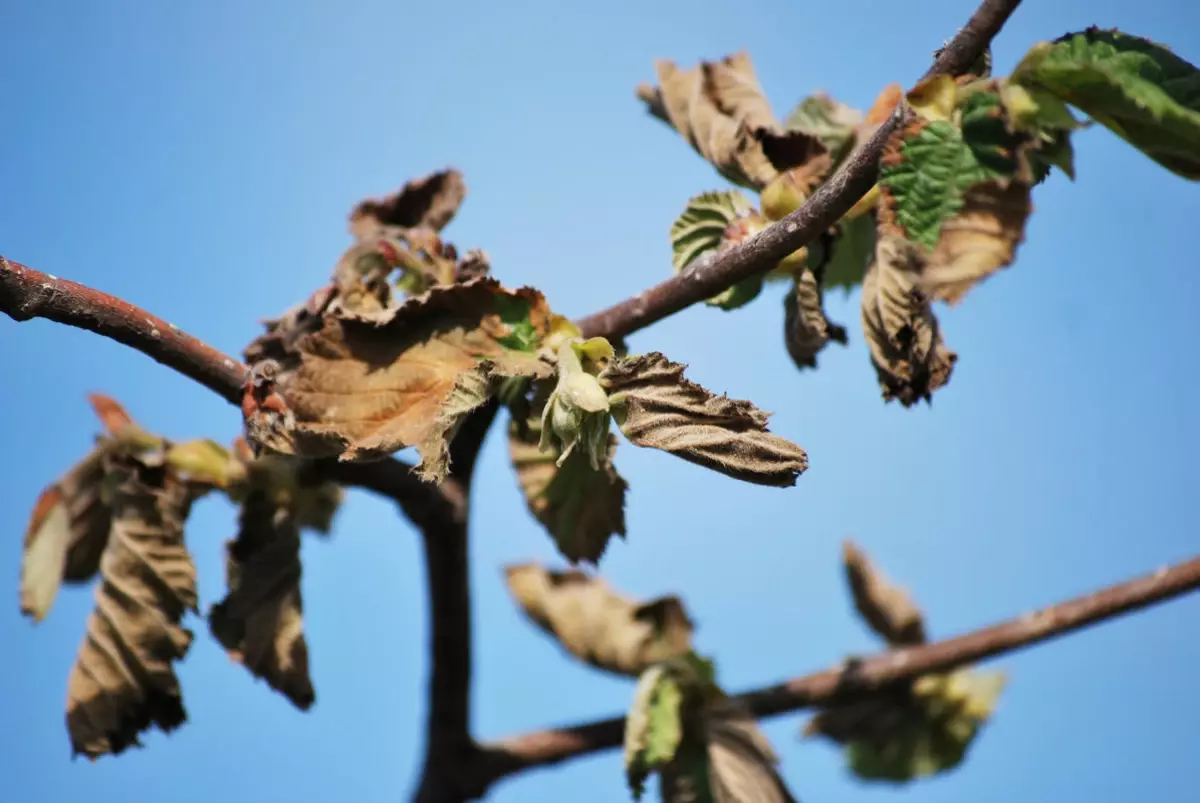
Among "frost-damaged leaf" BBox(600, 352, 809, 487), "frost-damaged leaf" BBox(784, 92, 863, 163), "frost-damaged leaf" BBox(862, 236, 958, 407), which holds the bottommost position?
"frost-damaged leaf" BBox(600, 352, 809, 487)

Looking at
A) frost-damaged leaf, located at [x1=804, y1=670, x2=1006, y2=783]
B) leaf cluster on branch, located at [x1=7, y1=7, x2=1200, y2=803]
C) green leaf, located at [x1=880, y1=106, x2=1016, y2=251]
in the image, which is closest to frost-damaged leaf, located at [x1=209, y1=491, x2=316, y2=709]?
leaf cluster on branch, located at [x1=7, y1=7, x2=1200, y2=803]

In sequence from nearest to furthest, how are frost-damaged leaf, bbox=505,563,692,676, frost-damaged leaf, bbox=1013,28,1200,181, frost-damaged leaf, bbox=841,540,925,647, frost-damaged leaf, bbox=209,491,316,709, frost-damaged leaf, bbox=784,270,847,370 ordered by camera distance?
frost-damaged leaf, bbox=1013,28,1200,181 → frost-damaged leaf, bbox=784,270,847,370 → frost-damaged leaf, bbox=209,491,316,709 → frost-damaged leaf, bbox=505,563,692,676 → frost-damaged leaf, bbox=841,540,925,647

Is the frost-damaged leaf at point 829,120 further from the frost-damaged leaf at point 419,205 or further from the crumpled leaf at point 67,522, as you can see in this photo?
the crumpled leaf at point 67,522

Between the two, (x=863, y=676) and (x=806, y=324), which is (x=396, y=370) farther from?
(x=863, y=676)

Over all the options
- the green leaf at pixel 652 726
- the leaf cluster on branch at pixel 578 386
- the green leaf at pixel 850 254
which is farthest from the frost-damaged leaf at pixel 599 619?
the green leaf at pixel 850 254

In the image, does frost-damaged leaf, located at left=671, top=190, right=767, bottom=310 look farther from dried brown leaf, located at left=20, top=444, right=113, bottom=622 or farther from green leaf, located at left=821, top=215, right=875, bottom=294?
dried brown leaf, located at left=20, top=444, right=113, bottom=622

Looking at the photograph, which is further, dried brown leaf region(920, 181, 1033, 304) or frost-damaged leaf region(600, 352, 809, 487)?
dried brown leaf region(920, 181, 1033, 304)
